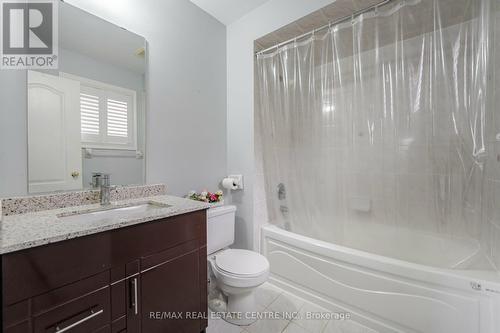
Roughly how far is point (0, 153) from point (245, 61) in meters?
1.79

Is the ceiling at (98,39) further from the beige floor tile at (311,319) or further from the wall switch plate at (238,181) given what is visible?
the beige floor tile at (311,319)

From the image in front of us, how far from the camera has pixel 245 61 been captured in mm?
1948

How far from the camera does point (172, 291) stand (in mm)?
1085

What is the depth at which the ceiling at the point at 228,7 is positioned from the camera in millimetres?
1776

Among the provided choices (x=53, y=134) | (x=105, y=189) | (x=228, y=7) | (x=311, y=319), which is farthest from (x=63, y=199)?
(x=228, y=7)

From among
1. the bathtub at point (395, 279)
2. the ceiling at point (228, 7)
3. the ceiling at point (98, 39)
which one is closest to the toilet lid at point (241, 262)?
the bathtub at point (395, 279)

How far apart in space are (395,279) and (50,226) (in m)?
1.84

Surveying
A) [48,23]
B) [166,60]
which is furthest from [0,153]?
[166,60]

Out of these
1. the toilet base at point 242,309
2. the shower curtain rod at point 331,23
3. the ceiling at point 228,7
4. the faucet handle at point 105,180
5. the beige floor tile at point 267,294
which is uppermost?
the ceiling at point 228,7

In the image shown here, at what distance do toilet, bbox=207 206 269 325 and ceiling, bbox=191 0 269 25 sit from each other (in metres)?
1.80

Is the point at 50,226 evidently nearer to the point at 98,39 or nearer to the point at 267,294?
the point at 98,39

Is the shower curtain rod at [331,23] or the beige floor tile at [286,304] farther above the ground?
the shower curtain rod at [331,23]

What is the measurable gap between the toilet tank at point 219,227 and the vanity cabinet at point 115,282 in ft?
1.11

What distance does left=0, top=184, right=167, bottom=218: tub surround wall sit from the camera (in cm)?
100
